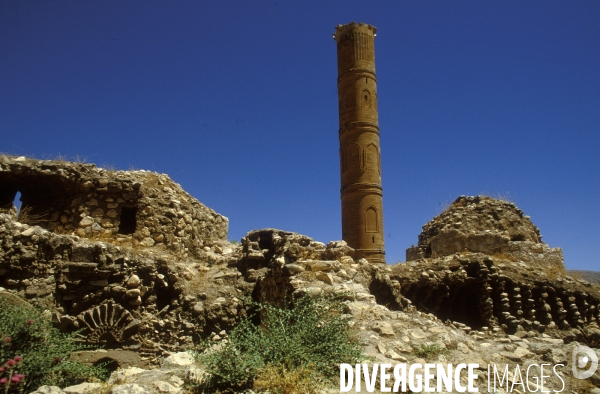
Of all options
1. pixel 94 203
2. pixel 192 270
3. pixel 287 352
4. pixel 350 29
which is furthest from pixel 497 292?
pixel 350 29

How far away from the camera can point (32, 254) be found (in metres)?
8.24

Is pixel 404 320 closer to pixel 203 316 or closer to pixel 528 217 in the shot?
pixel 203 316

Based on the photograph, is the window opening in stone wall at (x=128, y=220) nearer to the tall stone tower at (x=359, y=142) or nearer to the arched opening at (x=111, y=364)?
the arched opening at (x=111, y=364)

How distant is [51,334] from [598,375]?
7096 millimetres

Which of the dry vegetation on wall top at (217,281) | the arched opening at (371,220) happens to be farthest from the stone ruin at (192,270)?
the arched opening at (371,220)

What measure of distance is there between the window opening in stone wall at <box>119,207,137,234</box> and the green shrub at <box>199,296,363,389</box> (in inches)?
240

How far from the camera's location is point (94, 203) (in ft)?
35.2

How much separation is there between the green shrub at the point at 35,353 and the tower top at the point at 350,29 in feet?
40.3

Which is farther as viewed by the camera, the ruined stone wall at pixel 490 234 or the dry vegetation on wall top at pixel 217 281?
the ruined stone wall at pixel 490 234

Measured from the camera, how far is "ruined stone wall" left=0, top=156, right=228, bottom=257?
34.3 ft

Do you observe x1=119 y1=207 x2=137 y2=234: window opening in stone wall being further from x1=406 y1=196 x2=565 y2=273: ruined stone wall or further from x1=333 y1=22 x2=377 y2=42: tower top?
x1=333 y1=22 x2=377 y2=42: tower top

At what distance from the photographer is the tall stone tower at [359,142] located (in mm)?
14195

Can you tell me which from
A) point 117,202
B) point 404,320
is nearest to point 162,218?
point 117,202

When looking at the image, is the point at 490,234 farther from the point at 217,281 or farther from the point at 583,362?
the point at 217,281
